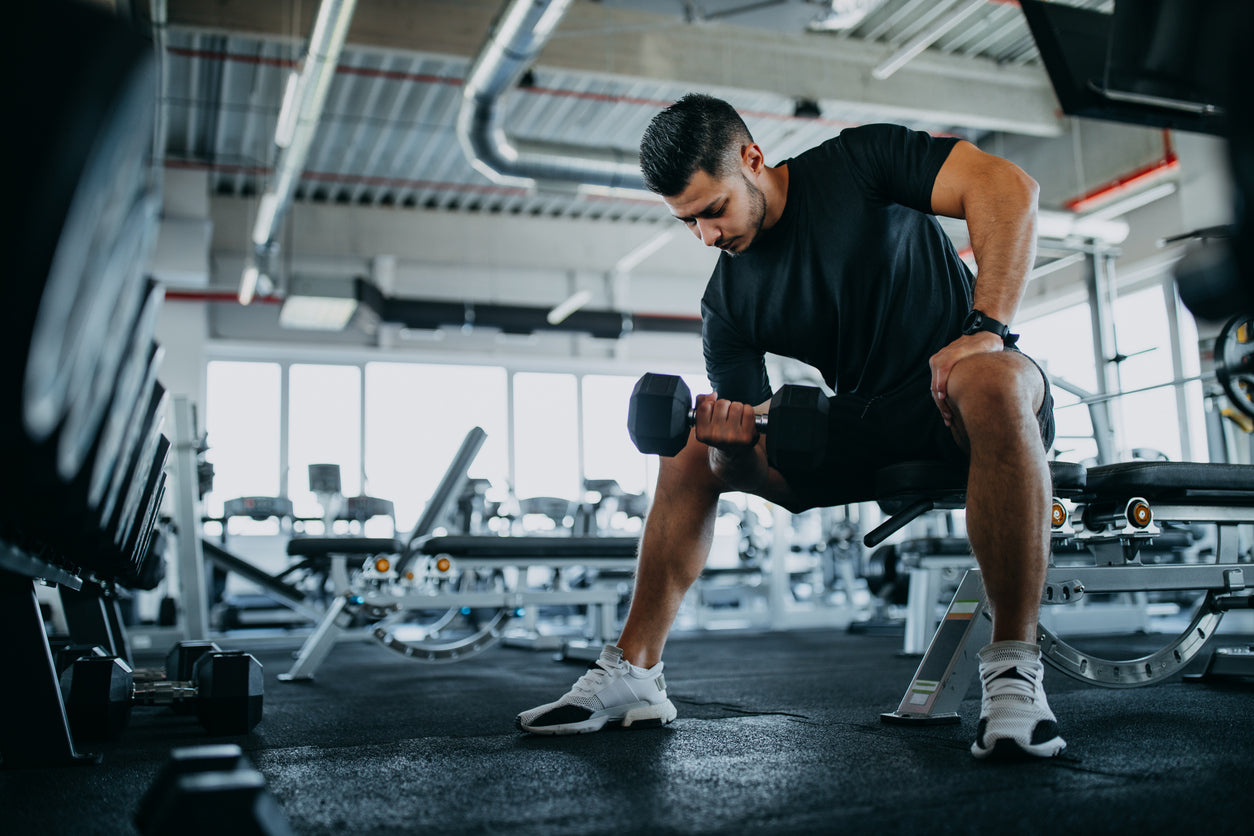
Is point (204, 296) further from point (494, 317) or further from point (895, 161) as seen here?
point (895, 161)

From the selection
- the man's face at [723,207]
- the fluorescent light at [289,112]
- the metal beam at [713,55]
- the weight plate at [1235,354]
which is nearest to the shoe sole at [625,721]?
the man's face at [723,207]

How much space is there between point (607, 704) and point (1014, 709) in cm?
58

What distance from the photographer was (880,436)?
1452 mm

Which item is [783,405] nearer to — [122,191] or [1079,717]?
[1079,717]

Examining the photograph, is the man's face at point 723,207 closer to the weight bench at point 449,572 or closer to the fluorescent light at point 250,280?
the weight bench at point 449,572

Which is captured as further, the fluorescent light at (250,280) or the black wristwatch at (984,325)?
the fluorescent light at (250,280)

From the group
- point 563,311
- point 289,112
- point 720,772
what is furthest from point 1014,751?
point 563,311

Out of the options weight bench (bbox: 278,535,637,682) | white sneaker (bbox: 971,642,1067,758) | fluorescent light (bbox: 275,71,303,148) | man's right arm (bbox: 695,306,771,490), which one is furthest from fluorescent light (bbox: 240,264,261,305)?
white sneaker (bbox: 971,642,1067,758)

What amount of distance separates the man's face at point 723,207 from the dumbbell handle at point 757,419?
0.26m

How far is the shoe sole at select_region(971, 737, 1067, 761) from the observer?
1111 millimetres

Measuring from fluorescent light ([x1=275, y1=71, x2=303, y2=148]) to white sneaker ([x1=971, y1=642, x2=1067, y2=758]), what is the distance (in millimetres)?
4265

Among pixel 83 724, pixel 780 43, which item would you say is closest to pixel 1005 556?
pixel 83 724

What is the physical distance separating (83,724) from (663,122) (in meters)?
1.23

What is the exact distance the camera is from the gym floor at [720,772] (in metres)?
0.88
